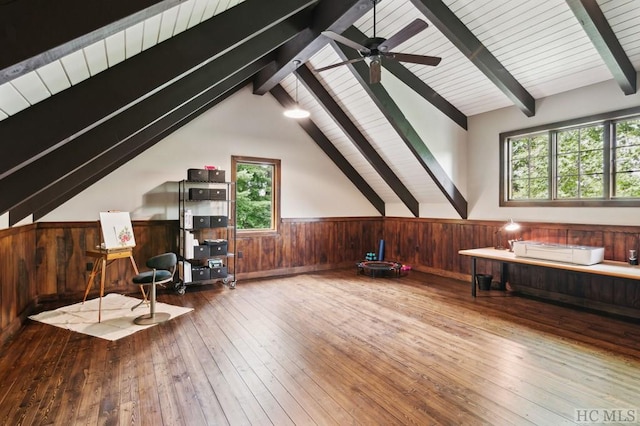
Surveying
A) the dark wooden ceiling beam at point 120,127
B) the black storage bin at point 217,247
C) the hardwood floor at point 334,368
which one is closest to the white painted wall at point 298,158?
the black storage bin at point 217,247

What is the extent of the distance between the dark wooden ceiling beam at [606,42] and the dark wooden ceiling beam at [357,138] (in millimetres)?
3294

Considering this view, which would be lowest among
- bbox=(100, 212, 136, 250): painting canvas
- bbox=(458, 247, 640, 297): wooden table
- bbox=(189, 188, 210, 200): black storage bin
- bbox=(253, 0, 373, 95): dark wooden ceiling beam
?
bbox=(458, 247, 640, 297): wooden table

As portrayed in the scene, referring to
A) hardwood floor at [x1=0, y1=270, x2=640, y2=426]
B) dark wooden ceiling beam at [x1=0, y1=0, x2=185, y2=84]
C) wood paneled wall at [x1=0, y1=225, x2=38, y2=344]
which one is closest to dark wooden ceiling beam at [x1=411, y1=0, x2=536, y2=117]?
hardwood floor at [x1=0, y1=270, x2=640, y2=426]

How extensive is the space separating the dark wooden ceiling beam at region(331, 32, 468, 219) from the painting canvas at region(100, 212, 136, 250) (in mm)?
3592

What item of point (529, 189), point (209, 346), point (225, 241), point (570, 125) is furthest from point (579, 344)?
point (225, 241)

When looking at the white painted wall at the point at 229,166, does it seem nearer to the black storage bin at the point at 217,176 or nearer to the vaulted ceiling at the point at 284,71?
the vaulted ceiling at the point at 284,71

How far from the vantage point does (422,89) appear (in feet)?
17.6

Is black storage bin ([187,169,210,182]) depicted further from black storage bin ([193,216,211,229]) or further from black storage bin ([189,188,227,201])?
black storage bin ([193,216,211,229])

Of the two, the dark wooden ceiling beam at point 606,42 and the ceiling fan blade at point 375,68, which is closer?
the dark wooden ceiling beam at point 606,42

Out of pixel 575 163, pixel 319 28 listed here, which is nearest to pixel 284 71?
pixel 319 28

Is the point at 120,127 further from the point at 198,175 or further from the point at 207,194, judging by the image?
the point at 207,194

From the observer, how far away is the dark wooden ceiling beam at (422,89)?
16.3 ft

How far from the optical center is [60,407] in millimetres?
2346

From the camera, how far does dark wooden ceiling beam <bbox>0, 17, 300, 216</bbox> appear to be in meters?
2.55
